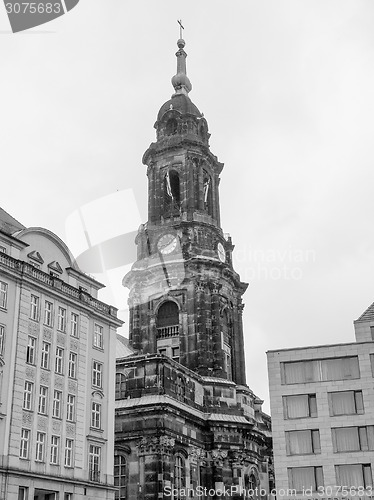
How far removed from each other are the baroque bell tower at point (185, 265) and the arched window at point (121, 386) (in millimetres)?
8545

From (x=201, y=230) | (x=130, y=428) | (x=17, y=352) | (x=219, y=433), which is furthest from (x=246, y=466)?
(x=17, y=352)

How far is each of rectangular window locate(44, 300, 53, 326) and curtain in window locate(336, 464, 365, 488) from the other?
67.2 ft

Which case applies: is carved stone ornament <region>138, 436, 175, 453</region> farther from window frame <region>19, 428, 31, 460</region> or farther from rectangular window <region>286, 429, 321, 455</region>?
window frame <region>19, 428, 31, 460</region>

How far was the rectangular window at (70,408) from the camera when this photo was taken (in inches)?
1829

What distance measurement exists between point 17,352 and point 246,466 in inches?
1387

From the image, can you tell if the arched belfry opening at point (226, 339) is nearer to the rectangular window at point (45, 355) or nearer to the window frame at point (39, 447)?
the rectangular window at point (45, 355)

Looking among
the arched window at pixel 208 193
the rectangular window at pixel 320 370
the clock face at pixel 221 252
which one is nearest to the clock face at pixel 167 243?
the clock face at pixel 221 252

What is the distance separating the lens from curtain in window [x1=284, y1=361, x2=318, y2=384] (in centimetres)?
4878

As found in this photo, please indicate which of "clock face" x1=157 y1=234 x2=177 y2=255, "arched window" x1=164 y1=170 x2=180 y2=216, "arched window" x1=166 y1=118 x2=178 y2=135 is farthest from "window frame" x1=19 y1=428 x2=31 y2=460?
"arched window" x1=166 y1=118 x2=178 y2=135

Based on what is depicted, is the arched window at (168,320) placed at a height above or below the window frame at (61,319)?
above

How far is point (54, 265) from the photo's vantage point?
49406 millimetres

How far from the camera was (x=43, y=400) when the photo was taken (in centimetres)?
4472

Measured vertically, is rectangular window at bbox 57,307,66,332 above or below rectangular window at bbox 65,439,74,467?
above

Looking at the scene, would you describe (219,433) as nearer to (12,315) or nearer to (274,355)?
(274,355)
